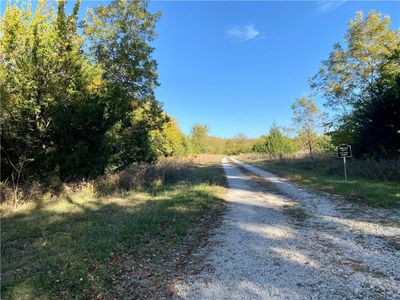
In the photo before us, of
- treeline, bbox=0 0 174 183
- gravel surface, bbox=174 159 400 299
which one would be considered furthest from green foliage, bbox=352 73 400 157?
treeline, bbox=0 0 174 183

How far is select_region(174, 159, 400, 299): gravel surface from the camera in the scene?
4219mm

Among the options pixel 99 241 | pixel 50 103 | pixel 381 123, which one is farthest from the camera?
pixel 381 123

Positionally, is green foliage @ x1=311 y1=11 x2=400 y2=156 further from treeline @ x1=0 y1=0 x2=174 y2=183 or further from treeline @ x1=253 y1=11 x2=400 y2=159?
treeline @ x1=0 y1=0 x2=174 y2=183

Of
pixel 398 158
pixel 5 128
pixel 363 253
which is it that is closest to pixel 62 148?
A: pixel 5 128

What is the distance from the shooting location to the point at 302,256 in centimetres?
541

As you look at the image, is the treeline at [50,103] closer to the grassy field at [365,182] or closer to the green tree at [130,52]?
the green tree at [130,52]

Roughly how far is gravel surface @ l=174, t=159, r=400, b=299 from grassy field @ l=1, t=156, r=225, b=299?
68cm

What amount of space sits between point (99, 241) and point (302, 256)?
12.6 feet

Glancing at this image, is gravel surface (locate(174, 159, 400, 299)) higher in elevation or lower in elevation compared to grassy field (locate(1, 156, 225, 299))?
lower

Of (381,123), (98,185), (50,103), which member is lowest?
(98,185)

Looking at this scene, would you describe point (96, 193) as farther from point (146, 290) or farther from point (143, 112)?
point (143, 112)

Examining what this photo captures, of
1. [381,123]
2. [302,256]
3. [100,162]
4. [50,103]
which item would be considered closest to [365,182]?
[381,123]

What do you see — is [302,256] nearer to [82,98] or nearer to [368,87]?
[82,98]

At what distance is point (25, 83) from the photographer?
11.2m
